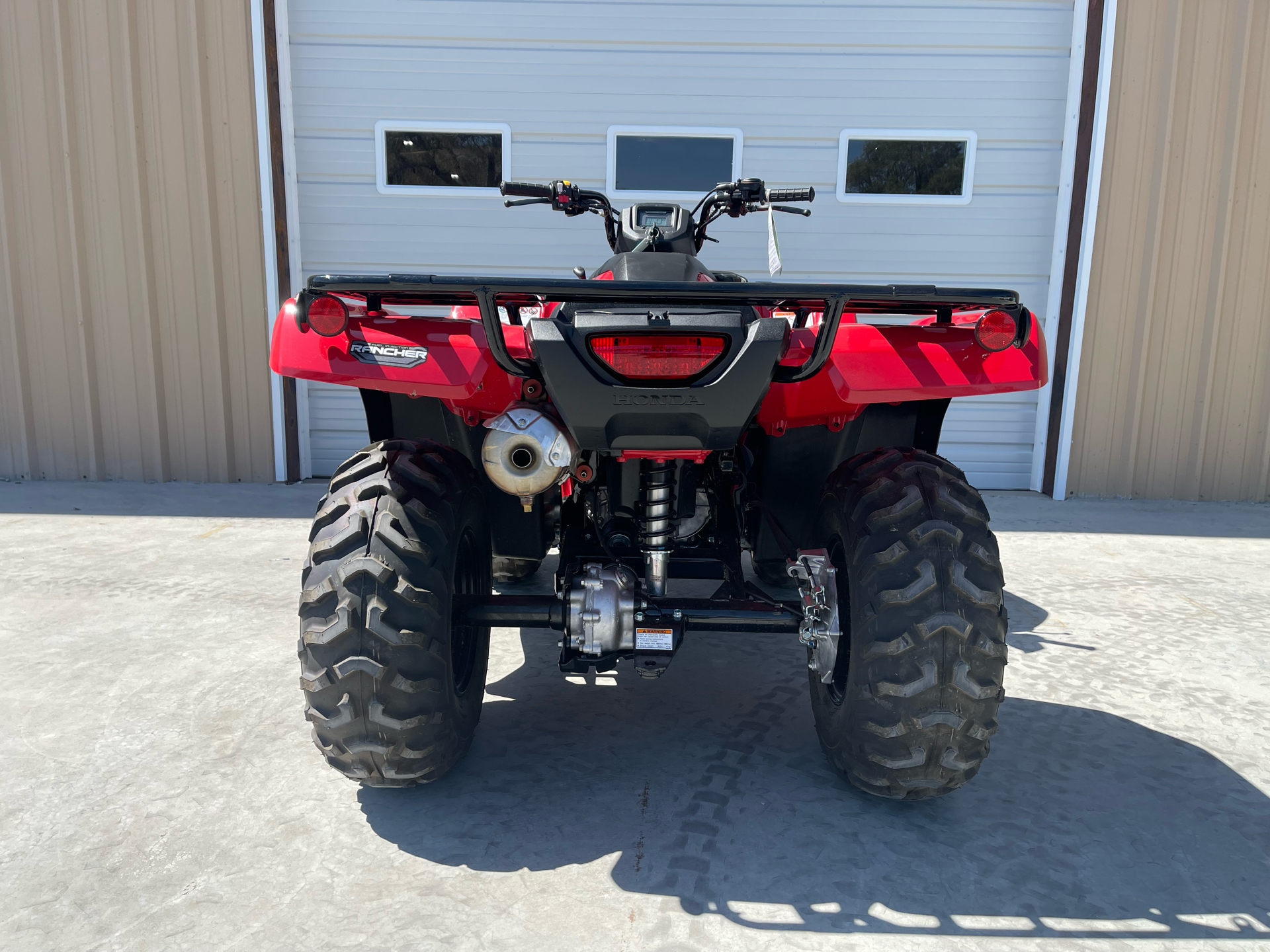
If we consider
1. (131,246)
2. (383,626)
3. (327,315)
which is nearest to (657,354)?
(327,315)

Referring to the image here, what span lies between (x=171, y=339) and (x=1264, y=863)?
6775 mm

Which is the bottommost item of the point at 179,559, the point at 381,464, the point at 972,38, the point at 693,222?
the point at 179,559

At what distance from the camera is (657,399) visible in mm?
1690

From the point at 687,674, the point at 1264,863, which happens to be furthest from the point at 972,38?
the point at 1264,863

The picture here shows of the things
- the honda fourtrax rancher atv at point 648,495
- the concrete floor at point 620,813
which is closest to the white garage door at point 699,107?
the concrete floor at point 620,813

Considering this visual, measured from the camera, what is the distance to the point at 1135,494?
6266 mm

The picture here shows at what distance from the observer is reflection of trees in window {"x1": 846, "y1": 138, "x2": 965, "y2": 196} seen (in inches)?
236

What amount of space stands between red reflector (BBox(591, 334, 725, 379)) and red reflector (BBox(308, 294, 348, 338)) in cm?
54

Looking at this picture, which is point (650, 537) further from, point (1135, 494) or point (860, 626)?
point (1135, 494)

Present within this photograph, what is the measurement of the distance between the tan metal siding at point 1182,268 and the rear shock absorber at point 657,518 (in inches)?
207

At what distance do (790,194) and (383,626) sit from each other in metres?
2.09

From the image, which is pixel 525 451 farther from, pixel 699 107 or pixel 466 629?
pixel 699 107

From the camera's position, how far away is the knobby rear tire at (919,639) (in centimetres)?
184

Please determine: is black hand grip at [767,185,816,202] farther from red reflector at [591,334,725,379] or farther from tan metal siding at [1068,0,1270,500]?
tan metal siding at [1068,0,1270,500]
